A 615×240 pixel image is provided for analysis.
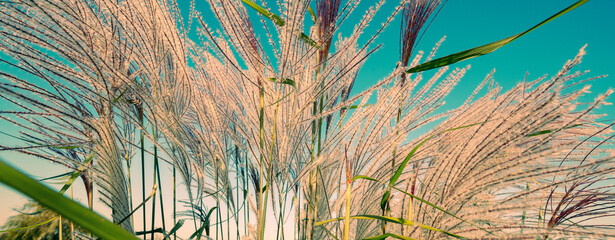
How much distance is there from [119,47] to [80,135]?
30 cm

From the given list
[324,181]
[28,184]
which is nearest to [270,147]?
[324,181]

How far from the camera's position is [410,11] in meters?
1.25

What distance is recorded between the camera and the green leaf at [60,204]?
0.45 ft

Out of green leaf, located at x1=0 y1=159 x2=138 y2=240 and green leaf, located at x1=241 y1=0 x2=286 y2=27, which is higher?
green leaf, located at x1=241 y1=0 x2=286 y2=27

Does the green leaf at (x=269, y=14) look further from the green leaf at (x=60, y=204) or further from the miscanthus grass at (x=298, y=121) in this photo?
the green leaf at (x=60, y=204)

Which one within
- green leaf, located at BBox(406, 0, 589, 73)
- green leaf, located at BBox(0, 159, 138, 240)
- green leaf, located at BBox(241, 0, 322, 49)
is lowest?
green leaf, located at BBox(0, 159, 138, 240)

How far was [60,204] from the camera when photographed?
15 centimetres

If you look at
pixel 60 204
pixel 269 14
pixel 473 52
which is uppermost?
pixel 269 14

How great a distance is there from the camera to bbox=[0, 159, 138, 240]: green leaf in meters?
0.14

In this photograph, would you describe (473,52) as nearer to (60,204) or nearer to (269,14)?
(269,14)

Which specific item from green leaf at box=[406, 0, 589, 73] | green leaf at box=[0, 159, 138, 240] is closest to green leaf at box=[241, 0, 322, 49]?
green leaf at box=[406, 0, 589, 73]

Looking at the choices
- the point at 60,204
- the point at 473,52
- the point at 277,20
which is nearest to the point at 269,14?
the point at 277,20

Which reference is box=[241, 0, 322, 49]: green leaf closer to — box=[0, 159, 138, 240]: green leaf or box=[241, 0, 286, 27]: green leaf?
box=[241, 0, 286, 27]: green leaf

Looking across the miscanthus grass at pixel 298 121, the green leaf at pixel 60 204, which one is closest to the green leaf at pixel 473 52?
the miscanthus grass at pixel 298 121
